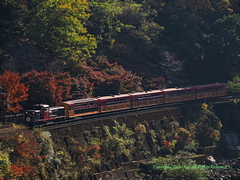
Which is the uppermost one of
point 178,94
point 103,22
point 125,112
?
point 103,22

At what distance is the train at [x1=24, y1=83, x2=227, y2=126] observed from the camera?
148ft

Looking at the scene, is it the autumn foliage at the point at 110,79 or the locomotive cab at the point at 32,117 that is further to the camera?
the autumn foliage at the point at 110,79

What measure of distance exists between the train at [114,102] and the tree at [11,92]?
5.74 ft

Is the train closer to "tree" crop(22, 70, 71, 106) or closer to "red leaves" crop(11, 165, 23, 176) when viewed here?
"tree" crop(22, 70, 71, 106)

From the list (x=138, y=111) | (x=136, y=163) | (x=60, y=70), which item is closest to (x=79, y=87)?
(x=60, y=70)

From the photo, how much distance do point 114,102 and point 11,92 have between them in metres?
15.1

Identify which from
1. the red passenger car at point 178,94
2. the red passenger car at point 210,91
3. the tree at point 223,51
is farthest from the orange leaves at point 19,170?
the tree at point 223,51

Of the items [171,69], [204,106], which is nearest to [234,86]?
[204,106]

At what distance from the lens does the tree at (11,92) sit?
146 ft

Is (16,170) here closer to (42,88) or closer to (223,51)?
(42,88)

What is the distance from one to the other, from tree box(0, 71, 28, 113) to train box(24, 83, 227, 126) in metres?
1.75

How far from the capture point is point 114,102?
54625 millimetres

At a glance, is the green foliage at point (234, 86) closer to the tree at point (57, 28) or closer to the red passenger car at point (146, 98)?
the red passenger car at point (146, 98)

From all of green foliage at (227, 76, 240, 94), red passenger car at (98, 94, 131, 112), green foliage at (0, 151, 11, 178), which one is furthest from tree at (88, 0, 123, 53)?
green foliage at (0, 151, 11, 178)
